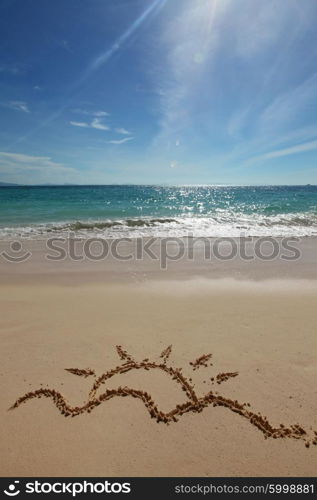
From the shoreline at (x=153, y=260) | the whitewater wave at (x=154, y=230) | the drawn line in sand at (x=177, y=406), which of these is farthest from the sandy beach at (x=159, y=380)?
the whitewater wave at (x=154, y=230)

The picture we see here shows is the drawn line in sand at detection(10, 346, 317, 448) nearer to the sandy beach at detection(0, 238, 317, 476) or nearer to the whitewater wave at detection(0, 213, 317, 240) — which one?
the sandy beach at detection(0, 238, 317, 476)

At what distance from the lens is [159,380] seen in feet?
10.7

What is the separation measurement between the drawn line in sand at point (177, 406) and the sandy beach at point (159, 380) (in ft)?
0.04

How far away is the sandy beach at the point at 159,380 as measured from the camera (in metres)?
2.42

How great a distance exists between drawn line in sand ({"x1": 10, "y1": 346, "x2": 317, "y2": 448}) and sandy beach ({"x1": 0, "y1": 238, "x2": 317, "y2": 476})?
0.04 ft

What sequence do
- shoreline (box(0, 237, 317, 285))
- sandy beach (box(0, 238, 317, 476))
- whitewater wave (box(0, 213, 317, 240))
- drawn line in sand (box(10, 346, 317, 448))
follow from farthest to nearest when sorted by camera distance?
whitewater wave (box(0, 213, 317, 240))
shoreline (box(0, 237, 317, 285))
drawn line in sand (box(10, 346, 317, 448))
sandy beach (box(0, 238, 317, 476))

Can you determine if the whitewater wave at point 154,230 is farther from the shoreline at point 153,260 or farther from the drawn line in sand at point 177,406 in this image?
the drawn line in sand at point 177,406

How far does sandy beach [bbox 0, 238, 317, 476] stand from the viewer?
2.42 metres

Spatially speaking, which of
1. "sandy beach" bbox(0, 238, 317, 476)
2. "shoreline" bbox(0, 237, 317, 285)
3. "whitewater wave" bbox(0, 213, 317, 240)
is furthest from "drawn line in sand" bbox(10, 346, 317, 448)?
"whitewater wave" bbox(0, 213, 317, 240)

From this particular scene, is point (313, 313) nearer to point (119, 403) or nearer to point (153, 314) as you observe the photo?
point (153, 314)

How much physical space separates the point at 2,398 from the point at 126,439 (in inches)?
59.3

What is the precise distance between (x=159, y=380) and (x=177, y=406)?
16.9 inches

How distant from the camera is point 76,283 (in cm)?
630
